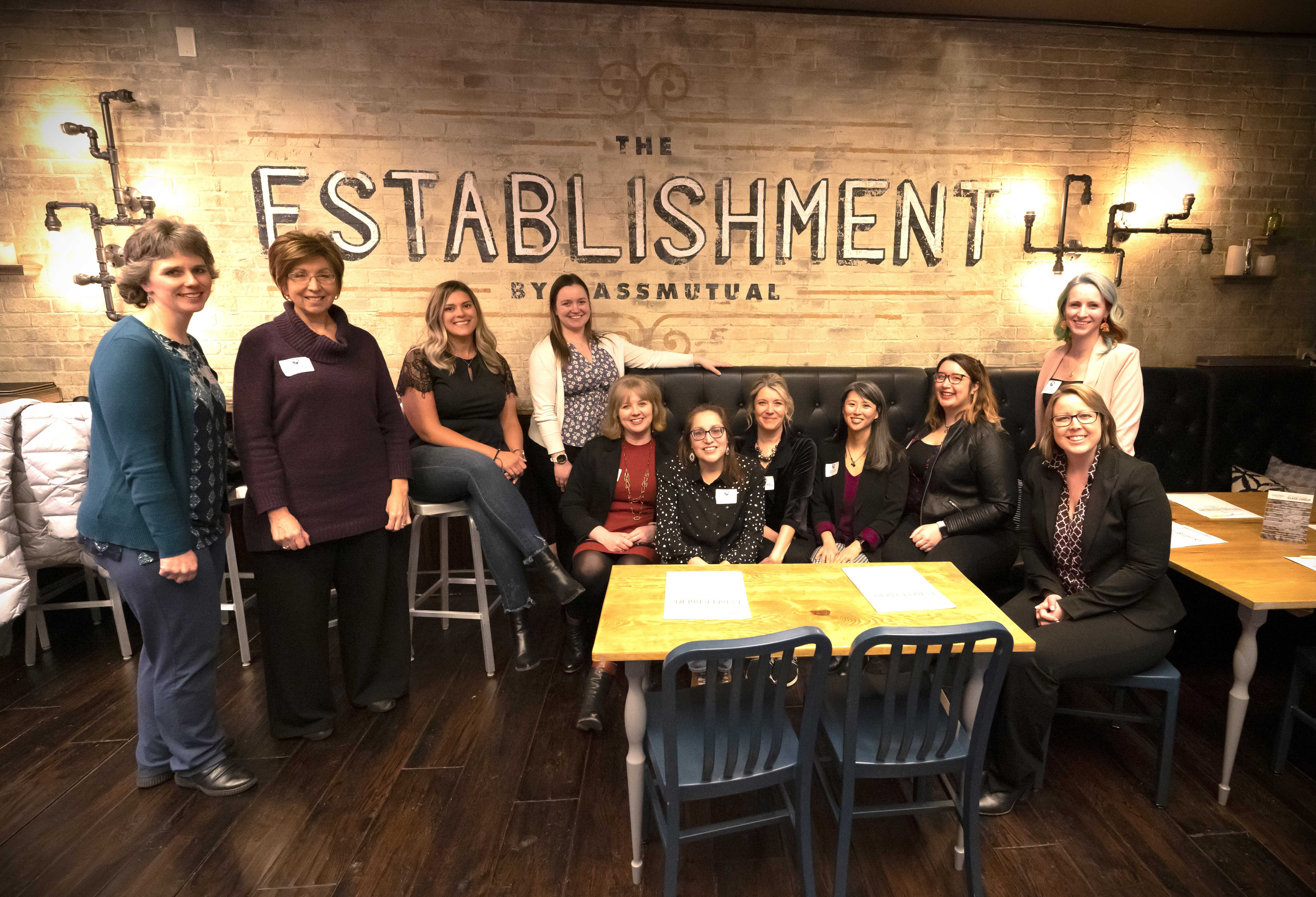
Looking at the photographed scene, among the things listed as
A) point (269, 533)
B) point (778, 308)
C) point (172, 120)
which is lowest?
point (269, 533)

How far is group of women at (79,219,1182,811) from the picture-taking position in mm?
1890

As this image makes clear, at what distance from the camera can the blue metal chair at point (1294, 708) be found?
6.71 feet

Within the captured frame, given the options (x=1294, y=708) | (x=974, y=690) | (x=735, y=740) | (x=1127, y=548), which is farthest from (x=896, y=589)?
(x=1294, y=708)

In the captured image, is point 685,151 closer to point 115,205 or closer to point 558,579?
point 558,579

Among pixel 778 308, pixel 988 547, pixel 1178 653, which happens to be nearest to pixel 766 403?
pixel 988 547

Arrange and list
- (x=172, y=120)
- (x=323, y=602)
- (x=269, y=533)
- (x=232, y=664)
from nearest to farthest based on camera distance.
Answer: (x=269, y=533) → (x=323, y=602) → (x=232, y=664) → (x=172, y=120)

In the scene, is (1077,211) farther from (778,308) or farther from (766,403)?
(766,403)

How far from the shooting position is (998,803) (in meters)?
1.99

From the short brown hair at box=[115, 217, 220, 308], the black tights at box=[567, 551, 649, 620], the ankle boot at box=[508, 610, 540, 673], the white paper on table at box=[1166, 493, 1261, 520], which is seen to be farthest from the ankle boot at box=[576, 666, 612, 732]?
the white paper on table at box=[1166, 493, 1261, 520]

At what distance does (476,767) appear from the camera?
2.25 metres

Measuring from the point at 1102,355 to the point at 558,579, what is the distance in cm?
248

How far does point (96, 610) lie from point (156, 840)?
6.50 ft

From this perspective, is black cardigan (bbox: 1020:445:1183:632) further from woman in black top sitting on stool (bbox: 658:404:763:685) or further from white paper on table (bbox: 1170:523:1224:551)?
woman in black top sitting on stool (bbox: 658:404:763:685)

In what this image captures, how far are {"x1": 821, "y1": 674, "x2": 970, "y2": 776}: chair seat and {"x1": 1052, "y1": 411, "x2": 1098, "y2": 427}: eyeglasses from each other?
0.95m
